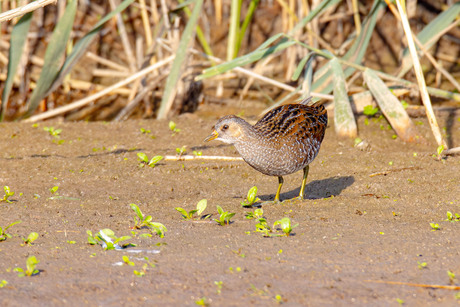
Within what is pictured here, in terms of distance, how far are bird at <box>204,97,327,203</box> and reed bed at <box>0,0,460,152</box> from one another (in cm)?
114

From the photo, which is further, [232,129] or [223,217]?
[232,129]

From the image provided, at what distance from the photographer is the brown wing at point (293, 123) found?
5164mm

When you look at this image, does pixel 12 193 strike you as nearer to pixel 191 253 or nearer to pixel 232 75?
pixel 191 253

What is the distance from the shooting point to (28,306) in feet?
9.92

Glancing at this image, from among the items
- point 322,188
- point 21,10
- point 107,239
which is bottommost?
point 322,188

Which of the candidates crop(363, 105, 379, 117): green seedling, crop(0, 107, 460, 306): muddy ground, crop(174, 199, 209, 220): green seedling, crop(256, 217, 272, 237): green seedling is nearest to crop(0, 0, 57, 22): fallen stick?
crop(0, 107, 460, 306): muddy ground

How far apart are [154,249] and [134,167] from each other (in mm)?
2424

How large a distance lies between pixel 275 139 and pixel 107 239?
5.90ft

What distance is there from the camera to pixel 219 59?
7707 millimetres

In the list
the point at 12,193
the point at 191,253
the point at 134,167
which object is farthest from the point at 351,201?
the point at 12,193

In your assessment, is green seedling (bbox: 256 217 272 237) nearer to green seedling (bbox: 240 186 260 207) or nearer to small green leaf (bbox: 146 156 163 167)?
green seedling (bbox: 240 186 260 207)

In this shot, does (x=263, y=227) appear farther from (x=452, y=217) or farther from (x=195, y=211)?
(x=452, y=217)

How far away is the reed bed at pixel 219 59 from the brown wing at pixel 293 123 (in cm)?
81

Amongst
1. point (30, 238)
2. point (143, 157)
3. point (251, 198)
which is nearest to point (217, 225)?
point (251, 198)
